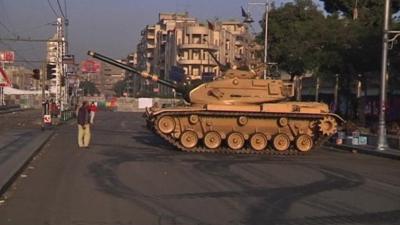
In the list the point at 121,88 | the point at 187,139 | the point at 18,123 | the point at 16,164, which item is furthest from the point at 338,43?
the point at 121,88

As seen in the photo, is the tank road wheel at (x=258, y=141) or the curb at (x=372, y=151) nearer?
the curb at (x=372, y=151)

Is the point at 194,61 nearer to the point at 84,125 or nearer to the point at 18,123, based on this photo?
the point at 18,123

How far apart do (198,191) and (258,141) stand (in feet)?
40.4

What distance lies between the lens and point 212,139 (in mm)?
26141

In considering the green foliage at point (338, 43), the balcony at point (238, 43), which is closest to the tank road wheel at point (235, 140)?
the green foliage at point (338, 43)

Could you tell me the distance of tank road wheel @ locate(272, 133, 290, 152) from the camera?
86.1ft

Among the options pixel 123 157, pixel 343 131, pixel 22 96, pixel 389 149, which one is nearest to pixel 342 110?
pixel 343 131

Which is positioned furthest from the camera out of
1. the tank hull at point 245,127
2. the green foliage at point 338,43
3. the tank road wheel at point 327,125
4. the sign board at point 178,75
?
the green foliage at point 338,43

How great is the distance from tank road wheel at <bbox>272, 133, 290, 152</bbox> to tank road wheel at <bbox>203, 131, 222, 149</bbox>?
2017mm

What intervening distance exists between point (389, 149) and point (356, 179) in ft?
37.6

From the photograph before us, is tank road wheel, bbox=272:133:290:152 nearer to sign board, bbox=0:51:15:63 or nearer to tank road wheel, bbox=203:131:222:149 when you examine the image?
tank road wheel, bbox=203:131:222:149

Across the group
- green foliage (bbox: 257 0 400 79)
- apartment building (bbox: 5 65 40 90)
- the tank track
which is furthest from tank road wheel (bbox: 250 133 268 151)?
apartment building (bbox: 5 65 40 90)

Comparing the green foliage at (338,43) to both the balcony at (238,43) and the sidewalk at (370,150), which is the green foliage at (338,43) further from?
the balcony at (238,43)

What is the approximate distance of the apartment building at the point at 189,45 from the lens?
4454 inches
